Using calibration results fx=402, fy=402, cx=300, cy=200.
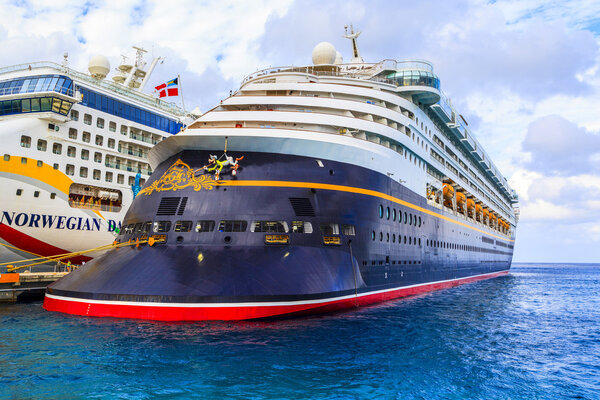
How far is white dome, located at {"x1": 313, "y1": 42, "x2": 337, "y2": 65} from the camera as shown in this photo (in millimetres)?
30188

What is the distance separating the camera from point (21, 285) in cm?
2258

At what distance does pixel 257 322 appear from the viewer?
48.6ft

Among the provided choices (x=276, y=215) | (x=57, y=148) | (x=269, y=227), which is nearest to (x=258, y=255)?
(x=269, y=227)

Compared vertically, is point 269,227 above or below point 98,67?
below

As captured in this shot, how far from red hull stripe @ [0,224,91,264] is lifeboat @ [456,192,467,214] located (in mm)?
36618

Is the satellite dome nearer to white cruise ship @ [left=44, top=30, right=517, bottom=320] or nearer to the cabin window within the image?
white cruise ship @ [left=44, top=30, right=517, bottom=320]

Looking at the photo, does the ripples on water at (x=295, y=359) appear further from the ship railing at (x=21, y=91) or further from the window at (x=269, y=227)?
the ship railing at (x=21, y=91)

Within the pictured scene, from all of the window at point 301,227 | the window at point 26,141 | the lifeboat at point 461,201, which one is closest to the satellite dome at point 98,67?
the window at point 26,141

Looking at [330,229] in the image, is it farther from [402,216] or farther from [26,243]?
[26,243]

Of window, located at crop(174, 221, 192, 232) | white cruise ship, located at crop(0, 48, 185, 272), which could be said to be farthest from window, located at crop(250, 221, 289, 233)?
white cruise ship, located at crop(0, 48, 185, 272)

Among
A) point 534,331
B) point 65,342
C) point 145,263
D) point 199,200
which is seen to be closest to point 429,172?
point 534,331

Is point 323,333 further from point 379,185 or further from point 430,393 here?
point 379,185

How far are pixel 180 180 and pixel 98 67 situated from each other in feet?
92.3

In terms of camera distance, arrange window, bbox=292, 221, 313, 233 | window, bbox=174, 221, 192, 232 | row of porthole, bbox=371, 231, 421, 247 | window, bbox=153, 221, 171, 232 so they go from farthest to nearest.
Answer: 1. row of porthole, bbox=371, 231, 421, 247
2. window, bbox=153, 221, 171, 232
3. window, bbox=292, 221, 313, 233
4. window, bbox=174, 221, 192, 232
